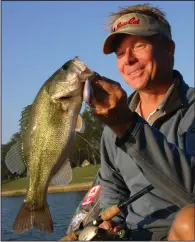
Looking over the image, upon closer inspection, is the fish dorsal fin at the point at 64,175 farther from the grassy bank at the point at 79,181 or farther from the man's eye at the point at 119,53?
the grassy bank at the point at 79,181

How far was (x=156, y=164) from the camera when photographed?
9.45 ft

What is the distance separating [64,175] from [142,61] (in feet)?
5.38

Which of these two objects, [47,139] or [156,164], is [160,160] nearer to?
[156,164]

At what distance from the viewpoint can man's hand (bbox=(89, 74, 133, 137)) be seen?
2.68 metres

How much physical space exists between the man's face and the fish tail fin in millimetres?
1678

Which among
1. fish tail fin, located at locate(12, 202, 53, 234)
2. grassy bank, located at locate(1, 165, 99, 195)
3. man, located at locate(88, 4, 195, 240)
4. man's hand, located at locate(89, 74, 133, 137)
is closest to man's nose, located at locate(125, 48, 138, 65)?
man, located at locate(88, 4, 195, 240)

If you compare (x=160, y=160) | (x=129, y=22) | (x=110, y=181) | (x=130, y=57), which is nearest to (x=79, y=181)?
(x=110, y=181)

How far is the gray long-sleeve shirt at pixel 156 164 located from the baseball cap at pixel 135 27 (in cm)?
51

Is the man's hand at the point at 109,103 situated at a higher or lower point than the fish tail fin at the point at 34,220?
higher

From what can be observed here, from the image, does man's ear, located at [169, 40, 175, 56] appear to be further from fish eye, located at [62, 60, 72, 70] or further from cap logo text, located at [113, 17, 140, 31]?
fish eye, located at [62, 60, 72, 70]

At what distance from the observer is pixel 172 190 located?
295 centimetres

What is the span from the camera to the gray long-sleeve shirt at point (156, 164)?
2.87 m

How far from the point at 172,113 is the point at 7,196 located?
3852 cm

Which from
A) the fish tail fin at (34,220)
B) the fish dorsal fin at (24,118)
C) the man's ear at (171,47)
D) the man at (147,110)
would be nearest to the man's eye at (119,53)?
the man at (147,110)
